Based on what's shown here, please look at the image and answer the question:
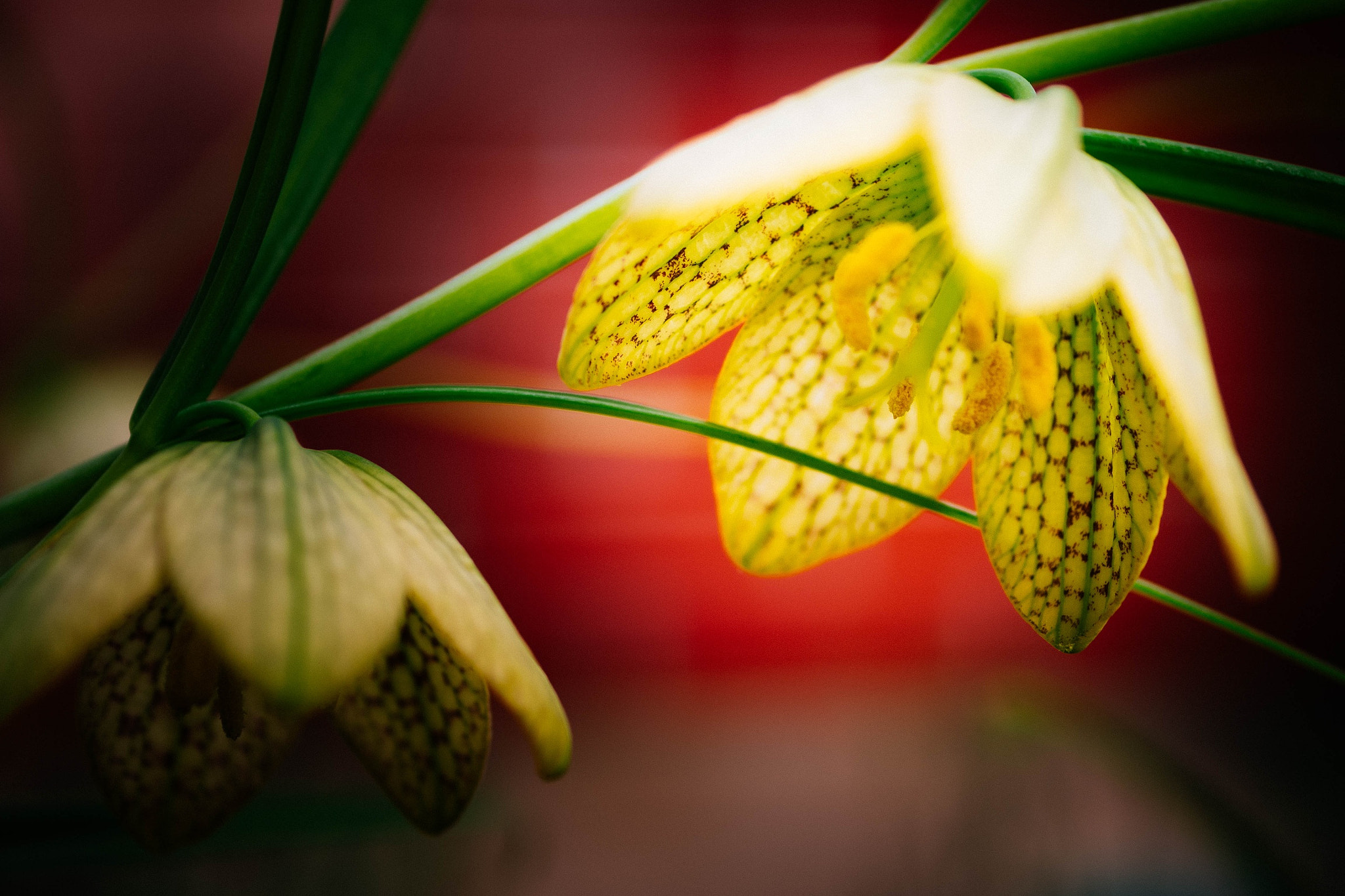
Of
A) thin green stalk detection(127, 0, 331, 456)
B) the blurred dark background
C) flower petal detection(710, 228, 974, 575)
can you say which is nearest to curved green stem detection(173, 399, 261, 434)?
thin green stalk detection(127, 0, 331, 456)

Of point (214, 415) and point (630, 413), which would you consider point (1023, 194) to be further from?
point (214, 415)

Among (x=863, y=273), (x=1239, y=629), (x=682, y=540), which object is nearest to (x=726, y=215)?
(x=863, y=273)

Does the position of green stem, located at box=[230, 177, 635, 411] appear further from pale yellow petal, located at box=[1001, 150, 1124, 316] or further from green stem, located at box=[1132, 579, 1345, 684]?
green stem, located at box=[1132, 579, 1345, 684]

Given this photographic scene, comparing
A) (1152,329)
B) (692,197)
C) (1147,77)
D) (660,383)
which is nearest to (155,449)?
(692,197)

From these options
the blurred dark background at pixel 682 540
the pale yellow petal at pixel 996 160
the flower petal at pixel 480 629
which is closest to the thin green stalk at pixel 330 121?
the flower petal at pixel 480 629

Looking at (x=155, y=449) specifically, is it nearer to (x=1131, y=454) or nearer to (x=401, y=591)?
(x=401, y=591)

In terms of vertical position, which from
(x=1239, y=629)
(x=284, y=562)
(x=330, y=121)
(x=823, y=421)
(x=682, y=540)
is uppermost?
(x=330, y=121)
